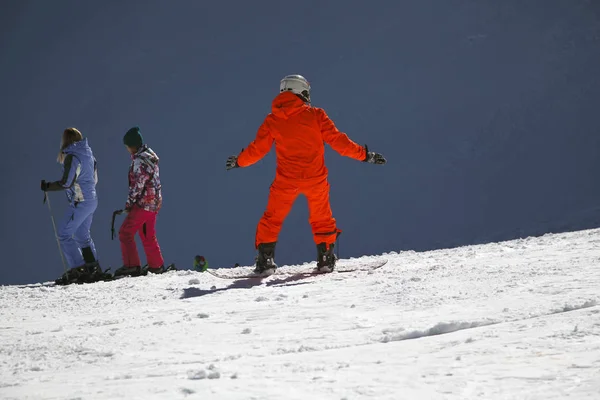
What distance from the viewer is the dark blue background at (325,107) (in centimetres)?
2450

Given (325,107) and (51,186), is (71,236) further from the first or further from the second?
(325,107)

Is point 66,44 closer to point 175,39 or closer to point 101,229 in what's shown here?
point 175,39

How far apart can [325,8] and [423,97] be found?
767 centimetres

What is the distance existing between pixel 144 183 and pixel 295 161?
6.92ft

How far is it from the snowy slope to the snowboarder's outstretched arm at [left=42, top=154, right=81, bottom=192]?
212cm

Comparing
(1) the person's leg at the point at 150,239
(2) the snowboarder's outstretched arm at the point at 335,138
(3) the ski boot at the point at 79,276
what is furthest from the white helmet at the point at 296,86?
(3) the ski boot at the point at 79,276

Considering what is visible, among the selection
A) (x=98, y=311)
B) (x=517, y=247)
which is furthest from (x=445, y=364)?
(x=517, y=247)

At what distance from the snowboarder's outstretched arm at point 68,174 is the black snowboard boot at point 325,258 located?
9.21ft

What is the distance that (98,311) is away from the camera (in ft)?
13.1

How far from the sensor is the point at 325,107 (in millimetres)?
29609

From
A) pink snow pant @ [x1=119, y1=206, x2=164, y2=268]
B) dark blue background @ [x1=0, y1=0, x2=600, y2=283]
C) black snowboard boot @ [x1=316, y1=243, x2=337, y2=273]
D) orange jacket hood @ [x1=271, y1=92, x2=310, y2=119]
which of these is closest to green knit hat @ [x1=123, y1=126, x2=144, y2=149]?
pink snow pant @ [x1=119, y1=206, x2=164, y2=268]

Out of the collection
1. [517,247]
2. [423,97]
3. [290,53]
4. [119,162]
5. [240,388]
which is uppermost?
[290,53]

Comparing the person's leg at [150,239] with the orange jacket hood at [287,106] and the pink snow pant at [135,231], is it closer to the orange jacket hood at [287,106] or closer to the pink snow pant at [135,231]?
the pink snow pant at [135,231]

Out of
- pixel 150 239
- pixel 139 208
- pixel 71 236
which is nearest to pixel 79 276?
pixel 71 236
